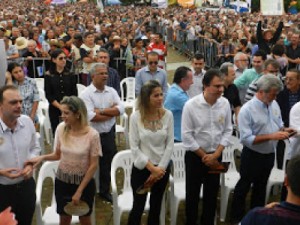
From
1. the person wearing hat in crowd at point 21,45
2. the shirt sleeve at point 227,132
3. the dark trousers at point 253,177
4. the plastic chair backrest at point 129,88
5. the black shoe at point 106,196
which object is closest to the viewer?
the shirt sleeve at point 227,132

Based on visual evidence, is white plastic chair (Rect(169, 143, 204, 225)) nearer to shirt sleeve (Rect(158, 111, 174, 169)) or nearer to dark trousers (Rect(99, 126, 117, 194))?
shirt sleeve (Rect(158, 111, 174, 169))

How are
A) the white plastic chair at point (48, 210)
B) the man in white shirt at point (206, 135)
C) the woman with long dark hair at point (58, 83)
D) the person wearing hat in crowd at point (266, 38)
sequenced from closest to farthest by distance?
the white plastic chair at point (48, 210) < the man in white shirt at point (206, 135) < the woman with long dark hair at point (58, 83) < the person wearing hat in crowd at point (266, 38)

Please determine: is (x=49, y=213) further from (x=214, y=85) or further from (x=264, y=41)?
(x=264, y=41)

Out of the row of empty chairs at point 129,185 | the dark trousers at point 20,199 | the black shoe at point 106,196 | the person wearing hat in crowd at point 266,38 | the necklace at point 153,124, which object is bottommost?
the black shoe at point 106,196

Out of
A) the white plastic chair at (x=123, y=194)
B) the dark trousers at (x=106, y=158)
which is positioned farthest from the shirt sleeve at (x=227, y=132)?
the dark trousers at (x=106, y=158)

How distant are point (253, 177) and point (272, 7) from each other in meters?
10.2

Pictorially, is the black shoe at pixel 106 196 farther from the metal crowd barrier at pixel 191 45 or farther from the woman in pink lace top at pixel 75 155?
the metal crowd barrier at pixel 191 45

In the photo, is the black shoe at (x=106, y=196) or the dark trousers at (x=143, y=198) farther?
the black shoe at (x=106, y=196)

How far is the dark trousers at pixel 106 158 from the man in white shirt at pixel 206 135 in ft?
3.97

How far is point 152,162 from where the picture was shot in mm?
4121

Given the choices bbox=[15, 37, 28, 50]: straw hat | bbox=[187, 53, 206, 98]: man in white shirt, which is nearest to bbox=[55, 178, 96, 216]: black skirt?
bbox=[187, 53, 206, 98]: man in white shirt

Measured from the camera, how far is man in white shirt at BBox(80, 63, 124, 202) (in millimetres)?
5148

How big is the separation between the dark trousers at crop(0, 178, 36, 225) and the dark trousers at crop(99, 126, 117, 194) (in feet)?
5.12

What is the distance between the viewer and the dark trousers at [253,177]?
15.0 feet
